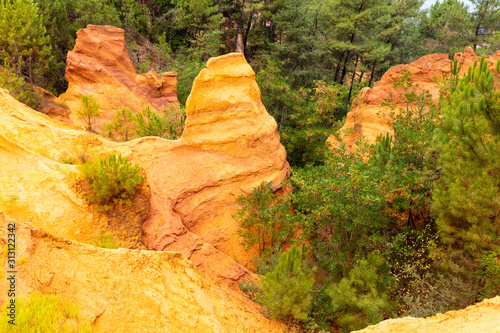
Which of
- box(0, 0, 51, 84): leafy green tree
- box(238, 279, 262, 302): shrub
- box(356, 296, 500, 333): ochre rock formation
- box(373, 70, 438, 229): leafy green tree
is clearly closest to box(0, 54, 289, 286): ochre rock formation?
box(238, 279, 262, 302): shrub

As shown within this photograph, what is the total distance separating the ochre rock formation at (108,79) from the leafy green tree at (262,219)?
899 cm

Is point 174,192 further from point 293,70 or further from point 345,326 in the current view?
point 293,70

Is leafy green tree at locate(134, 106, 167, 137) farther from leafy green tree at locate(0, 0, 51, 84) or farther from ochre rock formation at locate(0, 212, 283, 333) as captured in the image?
ochre rock formation at locate(0, 212, 283, 333)

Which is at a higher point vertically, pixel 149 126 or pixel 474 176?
pixel 474 176

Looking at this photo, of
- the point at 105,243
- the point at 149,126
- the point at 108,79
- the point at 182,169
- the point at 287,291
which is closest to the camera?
the point at 105,243

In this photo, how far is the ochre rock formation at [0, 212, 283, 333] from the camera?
4074mm

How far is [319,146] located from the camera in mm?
19406

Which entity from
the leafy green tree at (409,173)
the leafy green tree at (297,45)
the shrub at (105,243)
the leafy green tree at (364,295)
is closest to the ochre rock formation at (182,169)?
the shrub at (105,243)

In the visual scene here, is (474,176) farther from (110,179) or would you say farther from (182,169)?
(182,169)

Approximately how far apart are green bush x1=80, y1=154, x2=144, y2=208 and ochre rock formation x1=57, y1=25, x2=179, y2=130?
8.84m

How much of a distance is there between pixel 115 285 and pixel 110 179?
12.1ft

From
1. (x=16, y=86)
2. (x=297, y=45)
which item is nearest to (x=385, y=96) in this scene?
(x=297, y=45)

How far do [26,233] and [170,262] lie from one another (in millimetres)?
2227

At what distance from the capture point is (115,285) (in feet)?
14.9
